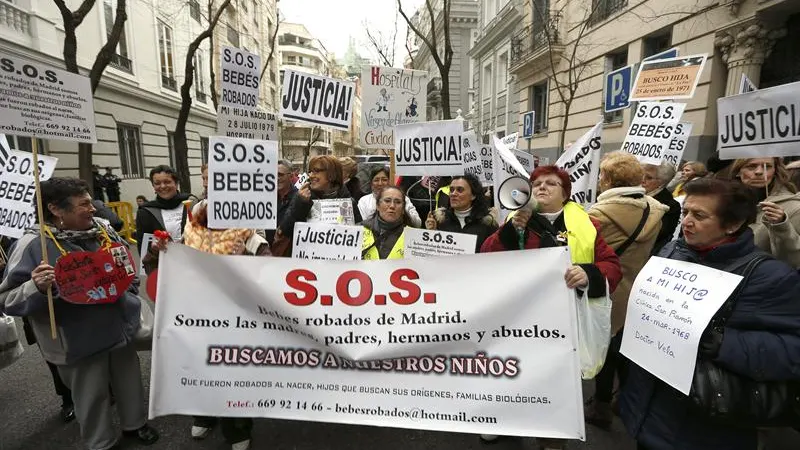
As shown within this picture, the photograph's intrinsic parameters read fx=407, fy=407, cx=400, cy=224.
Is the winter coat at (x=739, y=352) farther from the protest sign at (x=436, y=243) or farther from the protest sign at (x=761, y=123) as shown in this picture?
the protest sign at (x=761, y=123)

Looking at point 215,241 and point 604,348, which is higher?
point 215,241

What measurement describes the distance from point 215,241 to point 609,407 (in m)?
3.27

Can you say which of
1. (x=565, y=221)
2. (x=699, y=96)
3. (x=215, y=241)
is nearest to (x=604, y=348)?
(x=565, y=221)

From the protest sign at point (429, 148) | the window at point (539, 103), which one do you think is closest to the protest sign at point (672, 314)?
the protest sign at point (429, 148)

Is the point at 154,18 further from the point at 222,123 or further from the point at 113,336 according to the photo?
the point at 113,336

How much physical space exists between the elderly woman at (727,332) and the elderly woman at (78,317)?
3193 millimetres

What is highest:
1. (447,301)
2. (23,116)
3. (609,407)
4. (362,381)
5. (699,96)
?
(699,96)

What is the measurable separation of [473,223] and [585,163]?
1200mm

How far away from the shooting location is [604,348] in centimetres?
227

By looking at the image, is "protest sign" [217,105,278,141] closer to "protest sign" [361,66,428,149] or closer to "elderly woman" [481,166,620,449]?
"protest sign" [361,66,428,149]

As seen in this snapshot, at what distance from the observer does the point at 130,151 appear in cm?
1569

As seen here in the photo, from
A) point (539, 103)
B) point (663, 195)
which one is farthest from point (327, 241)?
point (539, 103)

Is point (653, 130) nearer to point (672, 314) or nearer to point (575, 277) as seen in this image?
point (575, 277)

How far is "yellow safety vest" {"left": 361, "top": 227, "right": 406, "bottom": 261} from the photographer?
321 centimetres
